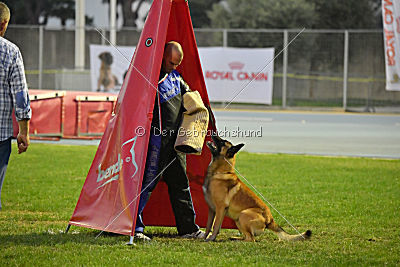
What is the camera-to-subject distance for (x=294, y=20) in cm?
3266

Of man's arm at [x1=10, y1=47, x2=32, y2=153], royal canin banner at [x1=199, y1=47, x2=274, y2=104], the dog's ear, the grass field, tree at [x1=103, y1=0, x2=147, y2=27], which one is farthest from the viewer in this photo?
tree at [x1=103, y1=0, x2=147, y2=27]

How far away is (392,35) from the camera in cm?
1569

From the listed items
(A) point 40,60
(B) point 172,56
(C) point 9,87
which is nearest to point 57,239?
(C) point 9,87

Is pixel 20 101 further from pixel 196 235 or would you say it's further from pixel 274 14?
pixel 274 14

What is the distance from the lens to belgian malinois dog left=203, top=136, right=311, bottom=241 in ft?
19.9

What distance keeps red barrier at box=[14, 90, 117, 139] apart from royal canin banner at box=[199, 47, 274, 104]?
8.19 metres

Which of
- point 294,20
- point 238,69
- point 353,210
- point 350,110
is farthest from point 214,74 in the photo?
point 353,210

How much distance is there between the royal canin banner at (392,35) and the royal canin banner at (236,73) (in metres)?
6.55

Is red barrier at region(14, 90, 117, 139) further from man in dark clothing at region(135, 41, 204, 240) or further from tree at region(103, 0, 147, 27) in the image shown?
tree at region(103, 0, 147, 27)

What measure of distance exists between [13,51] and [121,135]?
1.25m

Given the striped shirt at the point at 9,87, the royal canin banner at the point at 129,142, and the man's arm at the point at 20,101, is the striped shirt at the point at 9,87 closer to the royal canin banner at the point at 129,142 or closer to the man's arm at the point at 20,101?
the man's arm at the point at 20,101

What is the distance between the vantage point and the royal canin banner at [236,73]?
2248 cm

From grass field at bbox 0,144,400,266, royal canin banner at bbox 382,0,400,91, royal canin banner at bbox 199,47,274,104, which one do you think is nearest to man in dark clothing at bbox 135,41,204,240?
grass field at bbox 0,144,400,266

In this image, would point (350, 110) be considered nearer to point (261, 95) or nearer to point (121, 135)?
point (261, 95)
